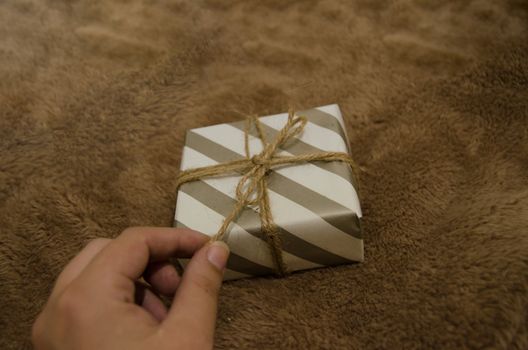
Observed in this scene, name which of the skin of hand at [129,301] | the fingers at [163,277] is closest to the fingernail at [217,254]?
the skin of hand at [129,301]

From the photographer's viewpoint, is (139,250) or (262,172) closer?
(139,250)

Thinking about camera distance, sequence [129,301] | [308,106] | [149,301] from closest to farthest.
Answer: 1. [129,301]
2. [149,301]
3. [308,106]

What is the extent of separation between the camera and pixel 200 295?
55 centimetres

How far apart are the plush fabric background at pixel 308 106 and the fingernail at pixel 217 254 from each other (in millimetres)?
142

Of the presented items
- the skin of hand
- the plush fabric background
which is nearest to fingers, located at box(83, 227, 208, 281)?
the skin of hand

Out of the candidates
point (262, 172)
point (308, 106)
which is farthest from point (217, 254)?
point (308, 106)

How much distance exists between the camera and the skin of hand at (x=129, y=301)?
504mm

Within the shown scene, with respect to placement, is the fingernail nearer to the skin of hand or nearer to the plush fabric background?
the skin of hand

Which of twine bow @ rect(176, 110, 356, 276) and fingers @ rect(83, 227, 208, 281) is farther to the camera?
twine bow @ rect(176, 110, 356, 276)

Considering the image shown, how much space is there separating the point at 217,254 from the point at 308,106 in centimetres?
50

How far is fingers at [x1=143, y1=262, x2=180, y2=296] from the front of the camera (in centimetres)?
68

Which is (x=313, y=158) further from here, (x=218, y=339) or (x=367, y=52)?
(x=367, y=52)

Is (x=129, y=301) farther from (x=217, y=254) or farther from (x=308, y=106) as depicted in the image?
(x=308, y=106)

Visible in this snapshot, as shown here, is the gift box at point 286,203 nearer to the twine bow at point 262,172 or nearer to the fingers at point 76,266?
the twine bow at point 262,172
